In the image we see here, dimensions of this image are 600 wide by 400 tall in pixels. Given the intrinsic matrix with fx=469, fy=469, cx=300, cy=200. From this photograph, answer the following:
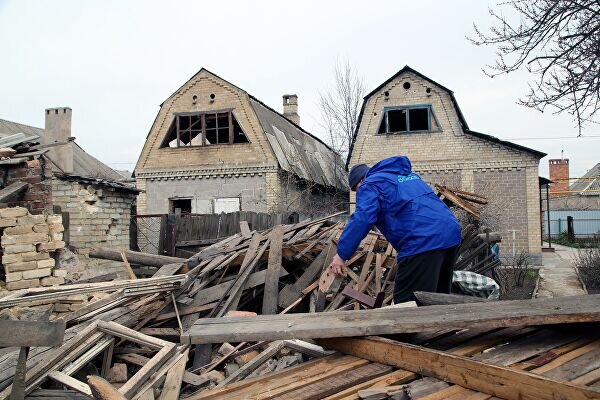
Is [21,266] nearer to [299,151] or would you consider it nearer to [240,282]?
[240,282]

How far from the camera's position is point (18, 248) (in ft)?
19.2

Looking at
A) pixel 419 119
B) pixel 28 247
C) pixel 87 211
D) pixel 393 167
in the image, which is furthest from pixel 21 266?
pixel 419 119

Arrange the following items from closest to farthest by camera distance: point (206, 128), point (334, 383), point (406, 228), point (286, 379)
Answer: point (334, 383) → point (286, 379) → point (406, 228) → point (206, 128)

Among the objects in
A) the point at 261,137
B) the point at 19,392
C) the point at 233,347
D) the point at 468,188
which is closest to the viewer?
the point at 19,392

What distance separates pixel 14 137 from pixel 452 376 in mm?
6664

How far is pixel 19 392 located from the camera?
9.65ft

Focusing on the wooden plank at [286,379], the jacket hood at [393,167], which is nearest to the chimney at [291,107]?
the jacket hood at [393,167]

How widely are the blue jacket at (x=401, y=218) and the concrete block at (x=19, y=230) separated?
434cm

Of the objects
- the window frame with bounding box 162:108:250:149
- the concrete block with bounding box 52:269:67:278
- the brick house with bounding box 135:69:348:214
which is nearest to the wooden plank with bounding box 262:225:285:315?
the concrete block with bounding box 52:269:67:278

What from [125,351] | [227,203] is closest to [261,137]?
[227,203]

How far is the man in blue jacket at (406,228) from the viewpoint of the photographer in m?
3.79

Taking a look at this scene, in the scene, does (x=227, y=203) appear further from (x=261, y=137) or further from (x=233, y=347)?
(x=233, y=347)

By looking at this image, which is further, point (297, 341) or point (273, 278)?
point (273, 278)

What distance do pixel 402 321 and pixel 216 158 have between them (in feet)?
56.3
